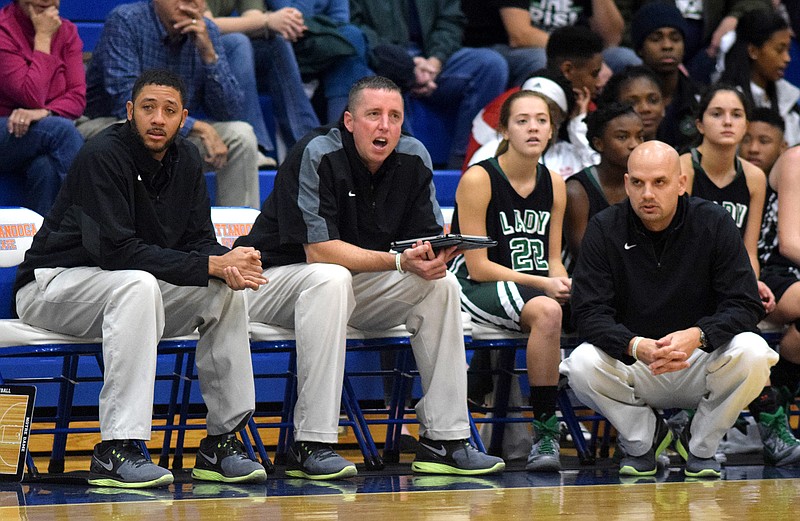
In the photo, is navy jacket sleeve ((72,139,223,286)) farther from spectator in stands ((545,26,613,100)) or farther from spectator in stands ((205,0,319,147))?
spectator in stands ((545,26,613,100))

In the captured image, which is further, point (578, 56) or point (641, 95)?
point (578, 56)

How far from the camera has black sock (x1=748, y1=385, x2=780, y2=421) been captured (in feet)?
16.1

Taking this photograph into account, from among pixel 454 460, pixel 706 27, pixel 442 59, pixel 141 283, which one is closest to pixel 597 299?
pixel 454 460

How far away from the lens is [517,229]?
5.00 m

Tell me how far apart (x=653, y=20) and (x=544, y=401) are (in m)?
3.10

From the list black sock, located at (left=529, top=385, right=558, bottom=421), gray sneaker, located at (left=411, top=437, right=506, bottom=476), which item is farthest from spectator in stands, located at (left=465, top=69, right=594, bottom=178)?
gray sneaker, located at (left=411, top=437, right=506, bottom=476)

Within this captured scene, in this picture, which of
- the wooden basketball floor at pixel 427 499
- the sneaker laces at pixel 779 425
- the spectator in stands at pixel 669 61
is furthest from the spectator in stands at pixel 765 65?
the wooden basketball floor at pixel 427 499

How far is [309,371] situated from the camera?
13.8 feet

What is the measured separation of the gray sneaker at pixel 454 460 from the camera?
14.3 feet

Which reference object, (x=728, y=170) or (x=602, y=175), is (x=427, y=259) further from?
(x=728, y=170)

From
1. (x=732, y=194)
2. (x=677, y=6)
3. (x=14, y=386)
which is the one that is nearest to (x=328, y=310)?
(x=14, y=386)

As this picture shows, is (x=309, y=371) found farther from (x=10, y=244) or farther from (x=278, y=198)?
(x=10, y=244)

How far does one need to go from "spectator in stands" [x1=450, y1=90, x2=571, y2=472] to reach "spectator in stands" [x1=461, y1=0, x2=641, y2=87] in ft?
6.25

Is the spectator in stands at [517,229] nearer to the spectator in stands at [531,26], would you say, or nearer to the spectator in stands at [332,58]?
the spectator in stands at [332,58]
